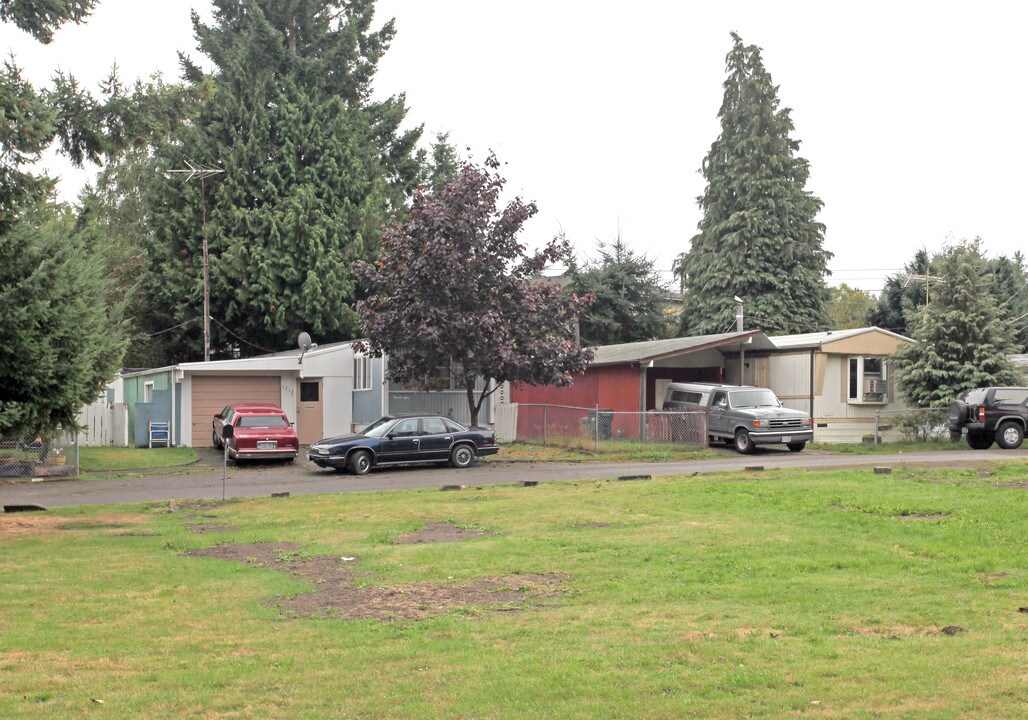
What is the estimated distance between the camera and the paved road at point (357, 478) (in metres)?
21.7

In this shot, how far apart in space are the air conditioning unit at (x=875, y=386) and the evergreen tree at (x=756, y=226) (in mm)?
14381

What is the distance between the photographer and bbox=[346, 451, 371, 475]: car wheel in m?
26.0

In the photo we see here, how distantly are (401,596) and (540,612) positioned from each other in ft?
5.15

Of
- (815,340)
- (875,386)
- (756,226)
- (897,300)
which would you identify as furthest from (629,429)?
(897,300)

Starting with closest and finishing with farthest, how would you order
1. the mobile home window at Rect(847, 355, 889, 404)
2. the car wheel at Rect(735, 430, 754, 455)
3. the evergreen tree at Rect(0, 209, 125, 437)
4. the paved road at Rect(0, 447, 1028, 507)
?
the evergreen tree at Rect(0, 209, 125, 437), the paved road at Rect(0, 447, 1028, 507), the car wheel at Rect(735, 430, 754, 455), the mobile home window at Rect(847, 355, 889, 404)

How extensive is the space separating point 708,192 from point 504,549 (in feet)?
149

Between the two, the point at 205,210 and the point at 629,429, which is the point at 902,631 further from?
the point at 205,210

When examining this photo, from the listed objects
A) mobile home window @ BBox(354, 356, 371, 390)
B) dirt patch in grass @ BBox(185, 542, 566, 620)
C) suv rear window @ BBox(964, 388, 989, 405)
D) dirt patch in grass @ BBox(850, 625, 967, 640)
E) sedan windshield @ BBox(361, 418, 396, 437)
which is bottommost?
dirt patch in grass @ BBox(185, 542, 566, 620)

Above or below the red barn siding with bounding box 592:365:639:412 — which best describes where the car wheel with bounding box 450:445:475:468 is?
below

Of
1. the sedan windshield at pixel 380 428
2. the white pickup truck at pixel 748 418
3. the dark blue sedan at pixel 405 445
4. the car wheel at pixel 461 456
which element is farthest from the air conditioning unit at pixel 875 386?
the sedan windshield at pixel 380 428

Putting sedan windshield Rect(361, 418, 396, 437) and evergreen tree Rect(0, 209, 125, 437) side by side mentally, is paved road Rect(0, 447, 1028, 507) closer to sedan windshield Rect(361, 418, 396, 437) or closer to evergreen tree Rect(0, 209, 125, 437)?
sedan windshield Rect(361, 418, 396, 437)

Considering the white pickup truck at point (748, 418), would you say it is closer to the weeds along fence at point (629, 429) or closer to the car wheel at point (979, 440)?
the weeds along fence at point (629, 429)

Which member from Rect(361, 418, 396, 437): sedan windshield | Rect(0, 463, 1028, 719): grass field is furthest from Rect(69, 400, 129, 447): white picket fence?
→ Rect(0, 463, 1028, 719): grass field

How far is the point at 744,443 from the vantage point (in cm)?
3039
